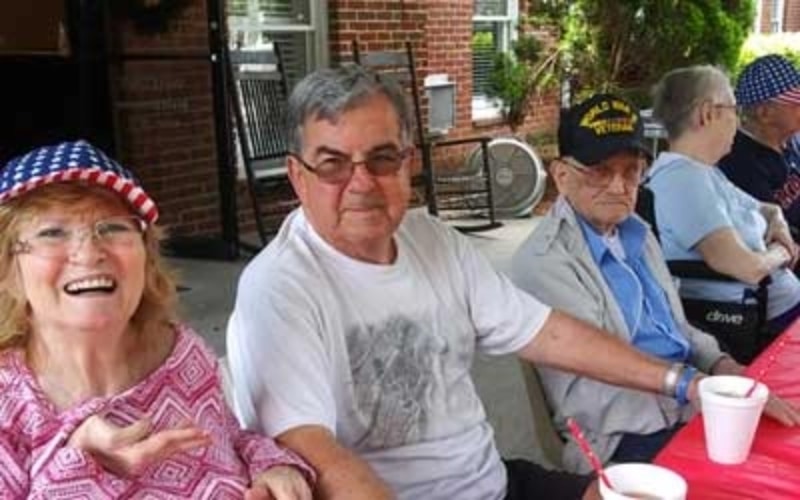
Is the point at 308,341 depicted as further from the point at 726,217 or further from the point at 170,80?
the point at 170,80

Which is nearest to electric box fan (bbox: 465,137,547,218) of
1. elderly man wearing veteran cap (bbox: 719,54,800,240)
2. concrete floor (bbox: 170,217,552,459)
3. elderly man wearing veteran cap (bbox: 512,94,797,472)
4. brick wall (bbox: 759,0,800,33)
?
concrete floor (bbox: 170,217,552,459)

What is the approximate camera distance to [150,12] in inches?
217

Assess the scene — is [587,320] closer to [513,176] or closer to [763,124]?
[763,124]

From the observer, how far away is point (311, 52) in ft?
21.5

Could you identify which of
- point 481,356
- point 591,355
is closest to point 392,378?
point 591,355

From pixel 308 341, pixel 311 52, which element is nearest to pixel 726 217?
pixel 308 341

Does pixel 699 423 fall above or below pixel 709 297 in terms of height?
above

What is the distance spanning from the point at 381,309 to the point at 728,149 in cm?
165

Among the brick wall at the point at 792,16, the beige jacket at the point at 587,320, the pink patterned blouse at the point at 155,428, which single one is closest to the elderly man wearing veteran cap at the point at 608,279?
the beige jacket at the point at 587,320

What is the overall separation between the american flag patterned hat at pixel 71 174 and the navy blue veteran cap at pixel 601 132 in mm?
1054

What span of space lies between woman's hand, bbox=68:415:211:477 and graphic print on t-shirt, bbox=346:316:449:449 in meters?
0.37

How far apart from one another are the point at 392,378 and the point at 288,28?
512cm

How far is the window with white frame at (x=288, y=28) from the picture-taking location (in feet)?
20.0

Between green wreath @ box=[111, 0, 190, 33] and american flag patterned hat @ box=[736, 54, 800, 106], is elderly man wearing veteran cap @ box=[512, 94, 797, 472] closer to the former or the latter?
american flag patterned hat @ box=[736, 54, 800, 106]
